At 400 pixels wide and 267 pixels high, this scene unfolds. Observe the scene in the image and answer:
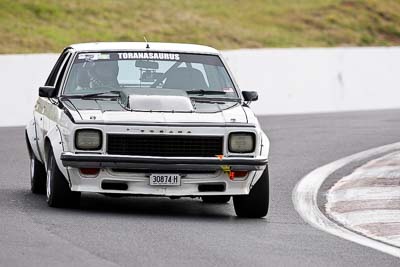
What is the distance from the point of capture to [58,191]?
11.6m

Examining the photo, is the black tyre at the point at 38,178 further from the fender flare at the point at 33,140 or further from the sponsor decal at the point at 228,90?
the sponsor decal at the point at 228,90

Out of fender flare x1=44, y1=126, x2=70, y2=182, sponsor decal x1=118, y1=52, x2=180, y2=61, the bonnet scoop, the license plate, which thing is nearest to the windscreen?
sponsor decal x1=118, y1=52, x2=180, y2=61

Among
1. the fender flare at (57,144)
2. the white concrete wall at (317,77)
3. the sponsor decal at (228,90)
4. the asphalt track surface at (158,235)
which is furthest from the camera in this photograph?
the white concrete wall at (317,77)

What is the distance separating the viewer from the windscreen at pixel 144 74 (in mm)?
12492

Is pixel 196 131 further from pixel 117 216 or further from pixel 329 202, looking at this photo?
Result: pixel 329 202

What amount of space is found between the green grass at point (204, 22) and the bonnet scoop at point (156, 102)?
2248 centimetres

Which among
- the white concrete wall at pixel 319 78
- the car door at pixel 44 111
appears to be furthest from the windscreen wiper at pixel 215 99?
the white concrete wall at pixel 319 78

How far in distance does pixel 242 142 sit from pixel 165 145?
0.66 m

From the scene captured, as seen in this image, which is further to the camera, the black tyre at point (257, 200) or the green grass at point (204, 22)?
the green grass at point (204, 22)

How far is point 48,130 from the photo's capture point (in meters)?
12.1

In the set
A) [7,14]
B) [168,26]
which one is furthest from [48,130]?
[168,26]

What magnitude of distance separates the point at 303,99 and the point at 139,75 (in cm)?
1646

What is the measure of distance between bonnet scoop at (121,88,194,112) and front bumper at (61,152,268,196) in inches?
21.5

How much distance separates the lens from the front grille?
11.3m
